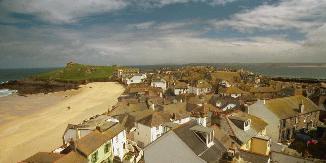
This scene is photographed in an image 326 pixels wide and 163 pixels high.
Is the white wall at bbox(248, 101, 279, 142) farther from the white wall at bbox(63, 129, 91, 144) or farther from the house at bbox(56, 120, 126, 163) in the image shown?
the white wall at bbox(63, 129, 91, 144)

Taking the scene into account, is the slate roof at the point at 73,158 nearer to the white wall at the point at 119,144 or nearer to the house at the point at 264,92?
the white wall at the point at 119,144

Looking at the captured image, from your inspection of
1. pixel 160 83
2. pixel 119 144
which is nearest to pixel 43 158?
pixel 119 144

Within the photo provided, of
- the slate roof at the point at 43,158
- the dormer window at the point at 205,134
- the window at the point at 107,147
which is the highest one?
the dormer window at the point at 205,134

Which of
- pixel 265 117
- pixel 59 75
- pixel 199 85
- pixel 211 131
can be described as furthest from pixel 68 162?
pixel 59 75

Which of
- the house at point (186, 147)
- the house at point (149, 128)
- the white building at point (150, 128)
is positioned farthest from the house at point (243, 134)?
the house at point (149, 128)

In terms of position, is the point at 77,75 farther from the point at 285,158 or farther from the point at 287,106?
the point at 285,158

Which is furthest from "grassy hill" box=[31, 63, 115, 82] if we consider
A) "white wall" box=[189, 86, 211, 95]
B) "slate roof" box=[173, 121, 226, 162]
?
"slate roof" box=[173, 121, 226, 162]

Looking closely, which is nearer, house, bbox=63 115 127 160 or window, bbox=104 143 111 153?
window, bbox=104 143 111 153

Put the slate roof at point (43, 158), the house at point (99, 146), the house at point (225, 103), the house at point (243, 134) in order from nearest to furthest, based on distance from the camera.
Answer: the slate roof at point (43, 158)
the house at point (99, 146)
the house at point (243, 134)
the house at point (225, 103)
